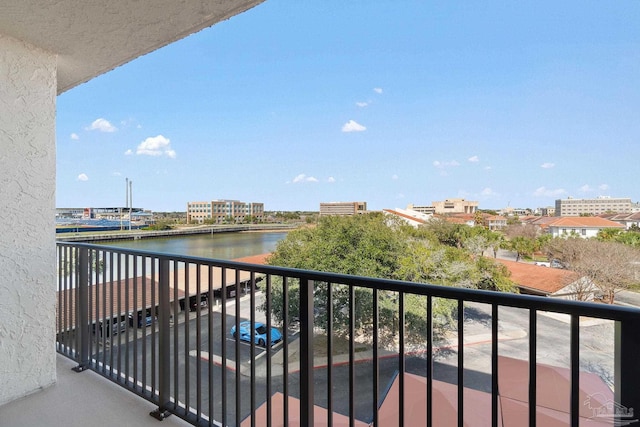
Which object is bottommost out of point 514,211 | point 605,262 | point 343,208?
point 605,262

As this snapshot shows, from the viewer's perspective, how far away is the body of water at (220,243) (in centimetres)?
898

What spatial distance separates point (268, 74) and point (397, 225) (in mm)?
19525

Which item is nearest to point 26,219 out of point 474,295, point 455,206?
point 474,295

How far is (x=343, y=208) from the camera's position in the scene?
2322 cm

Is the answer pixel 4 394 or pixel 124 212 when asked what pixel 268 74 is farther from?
pixel 4 394

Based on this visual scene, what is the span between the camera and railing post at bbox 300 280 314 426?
1235 mm

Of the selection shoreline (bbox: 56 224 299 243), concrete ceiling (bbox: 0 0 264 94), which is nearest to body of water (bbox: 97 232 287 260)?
shoreline (bbox: 56 224 299 243)

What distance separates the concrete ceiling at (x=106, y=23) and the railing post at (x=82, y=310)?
1228 mm

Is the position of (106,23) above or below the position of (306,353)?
above

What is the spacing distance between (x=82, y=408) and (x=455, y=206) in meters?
26.8

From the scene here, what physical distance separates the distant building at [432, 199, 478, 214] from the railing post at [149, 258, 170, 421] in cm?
2546

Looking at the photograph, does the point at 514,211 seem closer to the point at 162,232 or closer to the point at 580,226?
the point at 580,226

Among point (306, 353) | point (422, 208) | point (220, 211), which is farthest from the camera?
point (422, 208)

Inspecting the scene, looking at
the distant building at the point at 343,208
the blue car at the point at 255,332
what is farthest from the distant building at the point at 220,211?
the distant building at the point at 343,208
